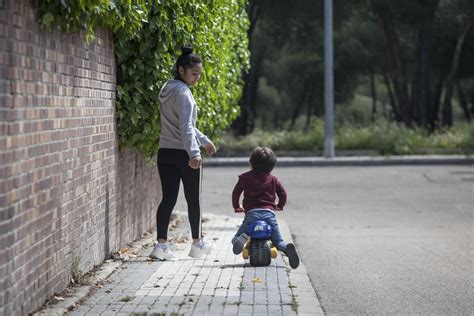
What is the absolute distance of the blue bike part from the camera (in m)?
9.16

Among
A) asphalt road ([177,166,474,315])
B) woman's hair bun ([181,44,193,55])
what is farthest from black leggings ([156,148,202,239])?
asphalt road ([177,166,474,315])

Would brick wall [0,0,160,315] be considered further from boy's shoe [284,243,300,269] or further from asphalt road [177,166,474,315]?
asphalt road [177,166,474,315]

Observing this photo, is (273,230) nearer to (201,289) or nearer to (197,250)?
(197,250)

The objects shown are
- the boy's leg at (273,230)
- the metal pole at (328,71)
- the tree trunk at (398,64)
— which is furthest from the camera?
the tree trunk at (398,64)

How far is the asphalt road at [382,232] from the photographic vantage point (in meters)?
7.93

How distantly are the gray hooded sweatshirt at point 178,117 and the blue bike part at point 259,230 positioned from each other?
0.77 m

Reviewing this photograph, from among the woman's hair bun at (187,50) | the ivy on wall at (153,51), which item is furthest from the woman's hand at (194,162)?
the ivy on wall at (153,51)

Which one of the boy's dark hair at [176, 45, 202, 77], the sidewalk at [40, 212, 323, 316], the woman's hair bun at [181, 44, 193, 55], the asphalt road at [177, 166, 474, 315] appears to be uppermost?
the woman's hair bun at [181, 44, 193, 55]

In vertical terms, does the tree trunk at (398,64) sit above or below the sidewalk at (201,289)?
above

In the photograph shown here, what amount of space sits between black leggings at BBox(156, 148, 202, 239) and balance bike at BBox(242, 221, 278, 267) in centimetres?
58

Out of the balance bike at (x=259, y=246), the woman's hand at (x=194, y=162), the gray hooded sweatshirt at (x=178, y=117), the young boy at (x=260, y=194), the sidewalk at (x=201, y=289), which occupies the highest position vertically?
the gray hooded sweatshirt at (x=178, y=117)

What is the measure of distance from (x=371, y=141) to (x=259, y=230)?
21891mm

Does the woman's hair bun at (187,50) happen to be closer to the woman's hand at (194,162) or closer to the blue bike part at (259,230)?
the woman's hand at (194,162)

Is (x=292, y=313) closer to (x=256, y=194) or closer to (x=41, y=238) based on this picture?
(x=41, y=238)
